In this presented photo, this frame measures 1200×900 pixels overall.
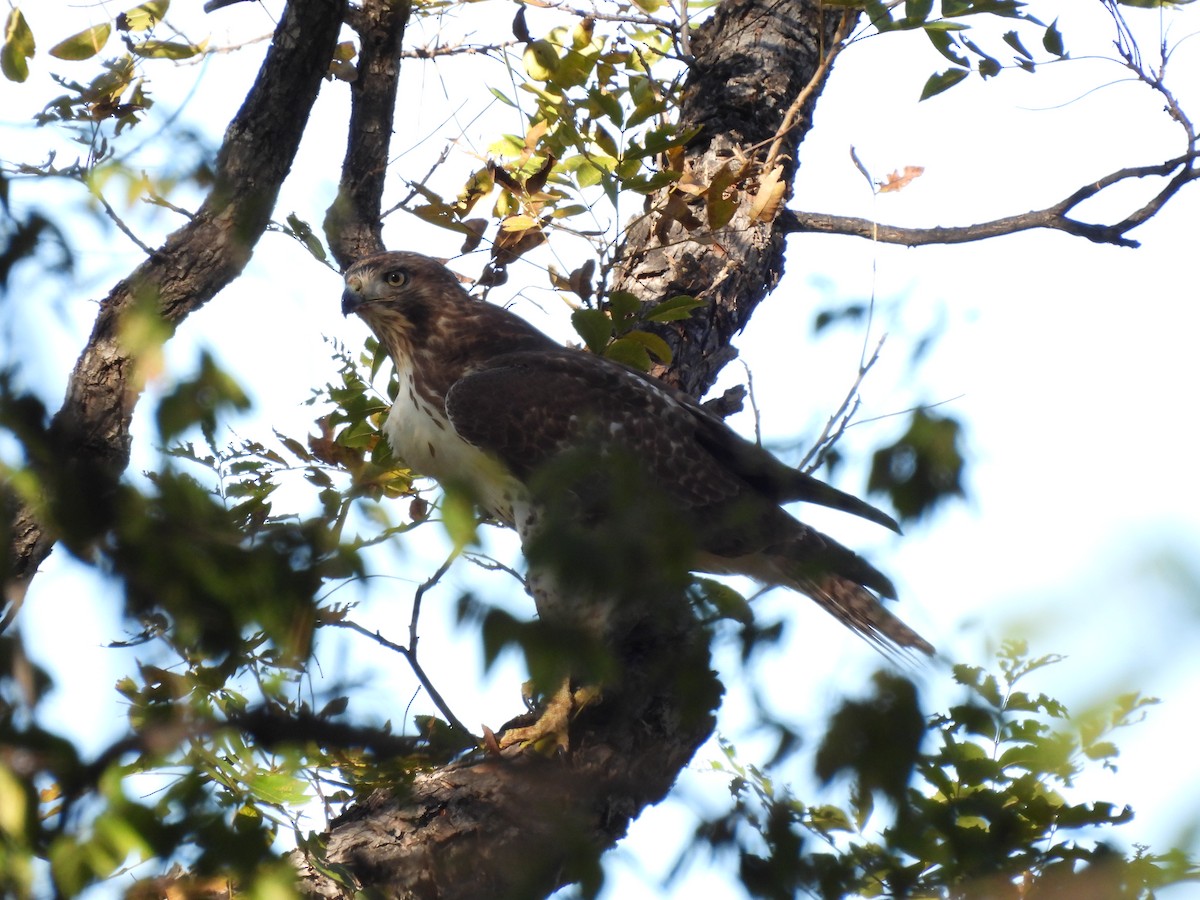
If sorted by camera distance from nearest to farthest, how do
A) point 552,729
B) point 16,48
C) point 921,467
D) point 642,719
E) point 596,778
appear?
point 596,778 < point 921,467 < point 642,719 < point 552,729 < point 16,48

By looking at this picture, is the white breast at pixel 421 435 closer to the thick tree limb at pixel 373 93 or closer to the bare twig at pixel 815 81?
the thick tree limb at pixel 373 93

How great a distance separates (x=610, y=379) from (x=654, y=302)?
0.46 metres

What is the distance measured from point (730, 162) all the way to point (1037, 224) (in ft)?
4.27

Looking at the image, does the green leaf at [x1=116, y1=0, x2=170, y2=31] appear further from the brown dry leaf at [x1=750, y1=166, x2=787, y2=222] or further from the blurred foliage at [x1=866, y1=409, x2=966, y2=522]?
the blurred foliage at [x1=866, y1=409, x2=966, y2=522]

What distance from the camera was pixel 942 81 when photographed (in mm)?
3656

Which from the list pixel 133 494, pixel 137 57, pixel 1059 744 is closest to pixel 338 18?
pixel 137 57

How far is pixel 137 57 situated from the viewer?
2.95 m

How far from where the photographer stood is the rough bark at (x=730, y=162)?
4.46m

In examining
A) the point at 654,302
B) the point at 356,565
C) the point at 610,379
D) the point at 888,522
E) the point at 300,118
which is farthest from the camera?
the point at 654,302

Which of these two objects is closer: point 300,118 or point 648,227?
point 300,118

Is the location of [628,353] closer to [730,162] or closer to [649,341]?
[649,341]

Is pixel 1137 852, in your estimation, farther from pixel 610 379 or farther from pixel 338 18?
pixel 610 379

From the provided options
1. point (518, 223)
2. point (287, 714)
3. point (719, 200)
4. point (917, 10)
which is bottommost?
point (287, 714)

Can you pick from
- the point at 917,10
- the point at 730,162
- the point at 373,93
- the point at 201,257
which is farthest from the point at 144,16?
the point at 917,10
